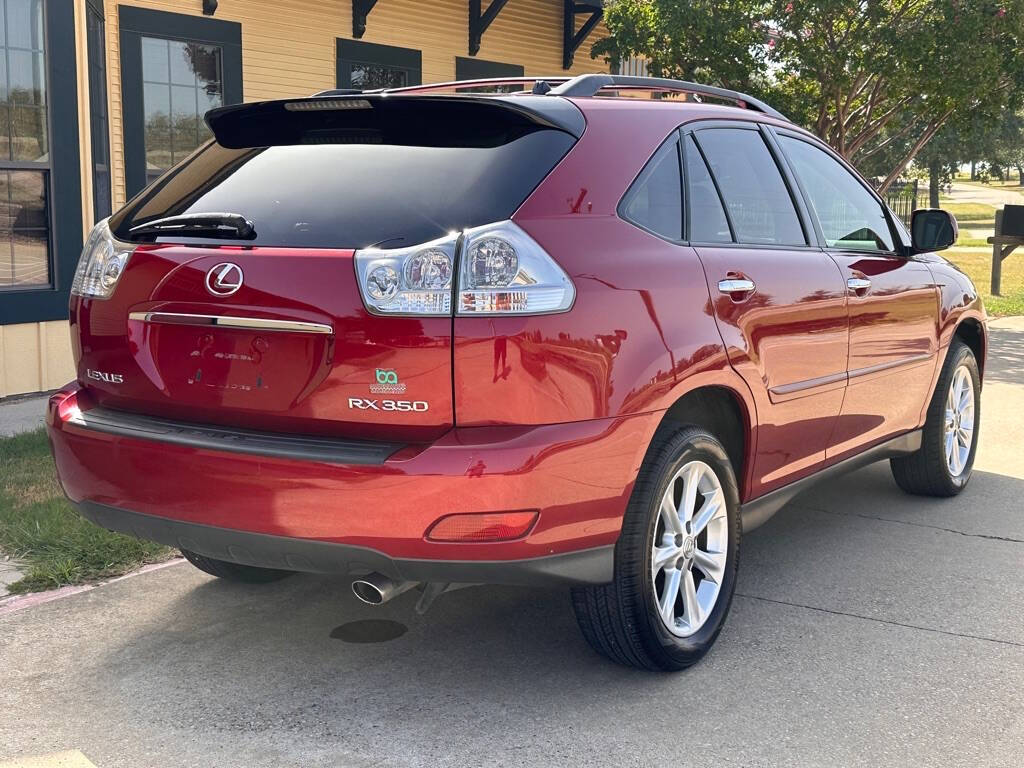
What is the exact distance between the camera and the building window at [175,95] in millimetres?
10156

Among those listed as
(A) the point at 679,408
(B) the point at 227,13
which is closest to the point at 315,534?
(A) the point at 679,408

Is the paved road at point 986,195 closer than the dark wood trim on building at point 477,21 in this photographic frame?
No

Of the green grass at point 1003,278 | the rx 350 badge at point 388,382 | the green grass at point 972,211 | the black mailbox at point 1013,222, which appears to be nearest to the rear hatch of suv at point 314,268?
the rx 350 badge at point 388,382

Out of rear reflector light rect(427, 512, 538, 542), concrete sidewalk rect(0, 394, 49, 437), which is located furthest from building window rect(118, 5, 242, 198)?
rear reflector light rect(427, 512, 538, 542)

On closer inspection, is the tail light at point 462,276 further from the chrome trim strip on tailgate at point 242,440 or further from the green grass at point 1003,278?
the green grass at point 1003,278

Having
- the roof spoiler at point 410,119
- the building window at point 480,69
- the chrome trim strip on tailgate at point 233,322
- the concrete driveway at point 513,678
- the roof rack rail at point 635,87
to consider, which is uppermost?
the building window at point 480,69

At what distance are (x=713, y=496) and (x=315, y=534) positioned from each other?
137cm

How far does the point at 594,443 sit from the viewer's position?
3.39m

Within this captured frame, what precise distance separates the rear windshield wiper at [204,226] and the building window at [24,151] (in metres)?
5.54

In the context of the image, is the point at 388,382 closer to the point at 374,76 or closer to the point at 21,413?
the point at 21,413

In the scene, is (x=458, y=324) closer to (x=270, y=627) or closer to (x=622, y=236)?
(x=622, y=236)

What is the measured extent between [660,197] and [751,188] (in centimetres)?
75

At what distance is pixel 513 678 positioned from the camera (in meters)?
3.87

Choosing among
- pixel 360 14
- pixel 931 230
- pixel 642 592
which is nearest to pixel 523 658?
pixel 642 592
